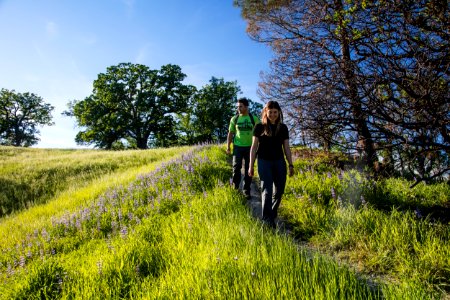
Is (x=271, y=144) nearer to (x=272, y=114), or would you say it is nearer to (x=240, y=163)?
A: (x=272, y=114)

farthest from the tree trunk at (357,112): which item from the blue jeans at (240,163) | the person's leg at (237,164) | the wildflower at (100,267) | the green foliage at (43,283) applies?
the green foliage at (43,283)

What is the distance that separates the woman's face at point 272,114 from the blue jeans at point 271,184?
0.78 m

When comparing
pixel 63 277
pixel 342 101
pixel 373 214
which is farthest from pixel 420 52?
pixel 63 277

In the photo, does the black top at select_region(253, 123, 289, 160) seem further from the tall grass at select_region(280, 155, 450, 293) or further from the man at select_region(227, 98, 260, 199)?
the man at select_region(227, 98, 260, 199)

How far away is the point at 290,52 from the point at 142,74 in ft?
124

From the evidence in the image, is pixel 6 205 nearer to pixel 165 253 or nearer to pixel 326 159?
pixel 165 253

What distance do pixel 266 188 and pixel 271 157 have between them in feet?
1.91

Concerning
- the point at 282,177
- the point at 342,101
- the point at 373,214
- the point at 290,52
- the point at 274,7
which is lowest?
the point at 373,214

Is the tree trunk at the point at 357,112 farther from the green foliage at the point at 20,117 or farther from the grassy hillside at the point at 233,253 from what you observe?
the green foliage at the point at 20,117

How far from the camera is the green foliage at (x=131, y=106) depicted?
1441 inches

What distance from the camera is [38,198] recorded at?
1184 cm

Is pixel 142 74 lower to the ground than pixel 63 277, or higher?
higher

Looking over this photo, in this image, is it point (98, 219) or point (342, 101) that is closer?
point (342, 101)

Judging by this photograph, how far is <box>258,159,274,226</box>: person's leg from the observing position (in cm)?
480
